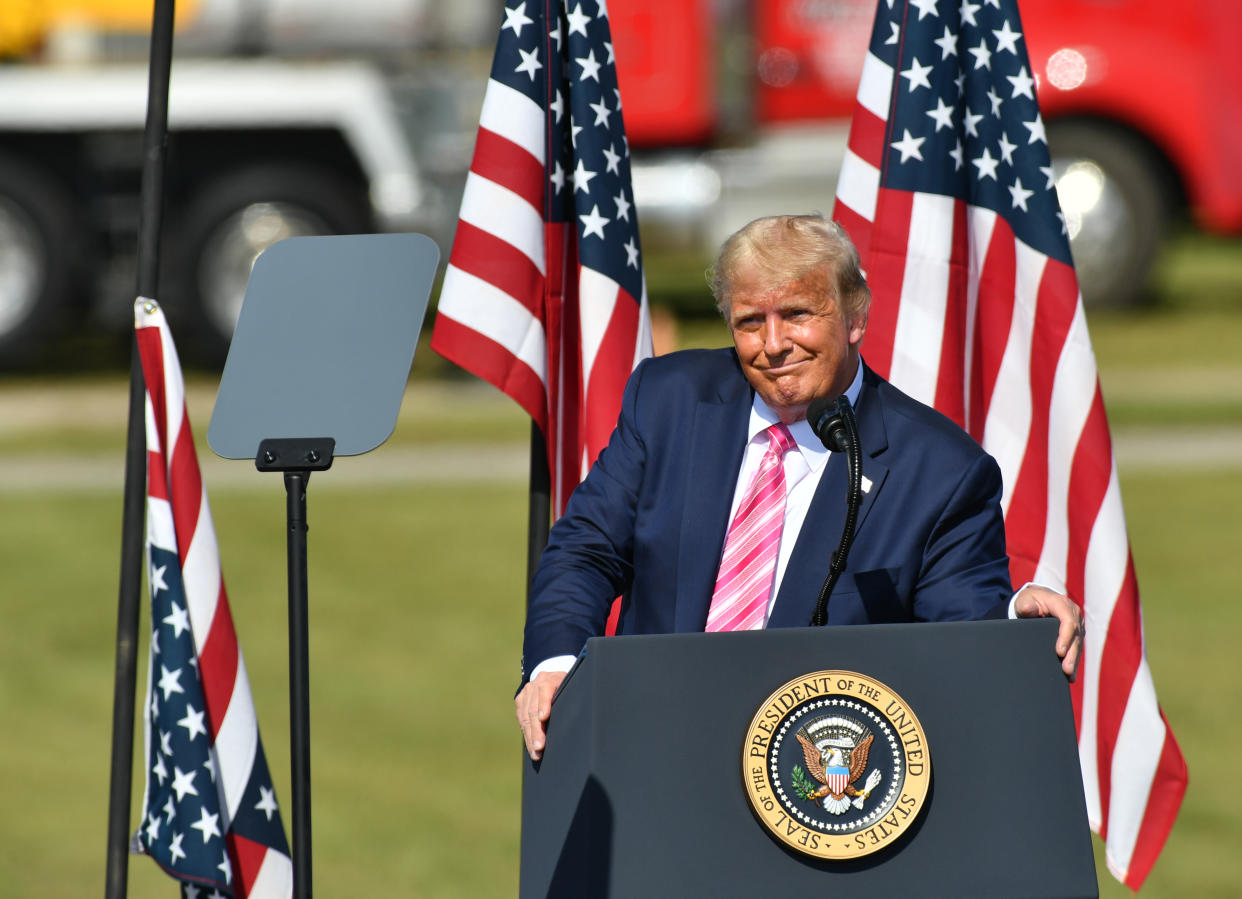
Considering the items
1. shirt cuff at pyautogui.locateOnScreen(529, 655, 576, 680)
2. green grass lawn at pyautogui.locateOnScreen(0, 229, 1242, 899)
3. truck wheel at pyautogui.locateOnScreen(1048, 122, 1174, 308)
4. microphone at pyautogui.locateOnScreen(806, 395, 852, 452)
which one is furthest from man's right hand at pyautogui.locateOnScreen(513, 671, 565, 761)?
truck wheel at pyautogui.locateOnScreen(1048, 122, 1174, 308)

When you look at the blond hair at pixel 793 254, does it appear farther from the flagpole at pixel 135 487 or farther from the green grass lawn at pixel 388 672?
the green grass lawn at pixel 388 672

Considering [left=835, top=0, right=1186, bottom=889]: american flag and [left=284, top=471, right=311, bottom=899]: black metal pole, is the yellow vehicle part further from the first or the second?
[left=284, top=471, right=311, bottom=899]: black metal pole

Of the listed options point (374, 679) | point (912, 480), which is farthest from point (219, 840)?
point (374, 679)

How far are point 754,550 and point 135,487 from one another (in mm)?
1484

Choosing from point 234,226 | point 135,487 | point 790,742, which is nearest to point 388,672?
point 135,487

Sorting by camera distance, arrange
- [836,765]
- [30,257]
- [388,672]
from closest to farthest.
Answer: [836,765] < [388,672] < [30,257]

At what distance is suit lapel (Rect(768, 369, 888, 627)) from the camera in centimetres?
312

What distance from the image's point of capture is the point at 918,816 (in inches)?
104

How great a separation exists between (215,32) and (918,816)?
12.1 metres

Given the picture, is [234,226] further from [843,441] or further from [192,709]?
[843,441]

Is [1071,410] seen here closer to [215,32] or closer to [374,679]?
[374,679]

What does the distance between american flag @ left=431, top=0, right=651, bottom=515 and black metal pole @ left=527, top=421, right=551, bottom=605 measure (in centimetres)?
2

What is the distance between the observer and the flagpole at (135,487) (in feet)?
12.4

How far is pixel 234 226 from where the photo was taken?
13.2m
